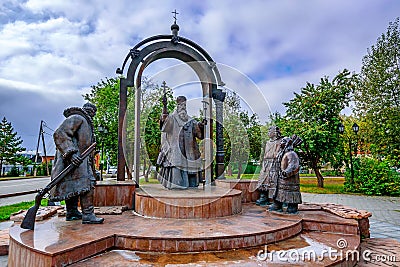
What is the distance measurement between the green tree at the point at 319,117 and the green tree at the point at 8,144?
28277 millimetres

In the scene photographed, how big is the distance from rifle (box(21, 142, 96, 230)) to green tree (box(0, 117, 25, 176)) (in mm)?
32098

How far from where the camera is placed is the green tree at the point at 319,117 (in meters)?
15.8

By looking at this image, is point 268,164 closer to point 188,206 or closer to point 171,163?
point 171,163

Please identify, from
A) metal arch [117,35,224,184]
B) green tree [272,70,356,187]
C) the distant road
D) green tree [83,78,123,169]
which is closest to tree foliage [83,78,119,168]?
green tree [83,78,123,169]

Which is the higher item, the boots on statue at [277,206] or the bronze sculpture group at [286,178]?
the bronze sculpture group at [286,178]

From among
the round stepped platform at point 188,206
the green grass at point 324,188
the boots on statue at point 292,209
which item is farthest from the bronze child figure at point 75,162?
the green grass at point 324,188

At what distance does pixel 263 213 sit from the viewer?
5262 millimetres

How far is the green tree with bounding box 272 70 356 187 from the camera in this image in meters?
15.8

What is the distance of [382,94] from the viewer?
59.5 feet

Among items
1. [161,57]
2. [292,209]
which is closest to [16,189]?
[161,57]

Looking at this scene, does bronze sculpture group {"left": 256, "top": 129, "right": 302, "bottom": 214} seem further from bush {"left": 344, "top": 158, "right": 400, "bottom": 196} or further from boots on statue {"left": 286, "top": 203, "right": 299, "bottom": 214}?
bush {"left": 344, "top": 158, "right": 400, "bottom": 196}

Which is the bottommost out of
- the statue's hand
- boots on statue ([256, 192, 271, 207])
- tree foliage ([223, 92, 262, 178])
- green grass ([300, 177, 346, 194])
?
green grass ([300, 177, 346, 194])

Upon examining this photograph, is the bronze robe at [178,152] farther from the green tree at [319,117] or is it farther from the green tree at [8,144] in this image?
the green tree at [8,144]

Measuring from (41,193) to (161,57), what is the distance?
4322 mm
